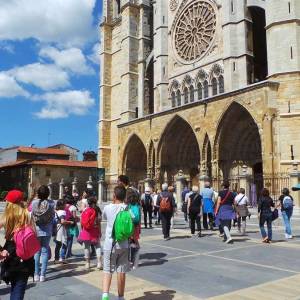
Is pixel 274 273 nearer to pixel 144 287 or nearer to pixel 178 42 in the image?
pixel 144 287

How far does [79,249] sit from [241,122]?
16.4 metres

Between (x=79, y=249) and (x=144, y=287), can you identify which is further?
(x=79, y=249)

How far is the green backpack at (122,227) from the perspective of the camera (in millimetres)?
4383

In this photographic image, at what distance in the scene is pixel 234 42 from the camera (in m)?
25.0

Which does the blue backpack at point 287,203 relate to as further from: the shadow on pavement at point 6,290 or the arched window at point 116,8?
the arched window at point 116,8

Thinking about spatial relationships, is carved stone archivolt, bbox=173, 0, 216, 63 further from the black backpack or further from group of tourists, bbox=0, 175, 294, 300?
group of tourists, bbox=0, 175, 294, 300

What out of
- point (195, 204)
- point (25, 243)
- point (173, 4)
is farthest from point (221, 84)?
point (25, 243)

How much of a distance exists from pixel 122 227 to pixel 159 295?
3.75 ft

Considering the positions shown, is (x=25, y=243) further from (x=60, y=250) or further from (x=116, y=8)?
(x=116, y=8)

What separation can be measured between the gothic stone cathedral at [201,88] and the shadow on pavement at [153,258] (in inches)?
494

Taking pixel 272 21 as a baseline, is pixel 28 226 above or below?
below

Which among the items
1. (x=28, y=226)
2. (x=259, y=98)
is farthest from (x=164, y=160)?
(x=28, y=226)

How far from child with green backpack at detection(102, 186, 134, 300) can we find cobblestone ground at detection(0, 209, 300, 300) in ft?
1.89

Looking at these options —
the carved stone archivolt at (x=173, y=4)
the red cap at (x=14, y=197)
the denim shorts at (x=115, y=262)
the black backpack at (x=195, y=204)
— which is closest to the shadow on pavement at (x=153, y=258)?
the denim shorts at (x=115, y=262)
